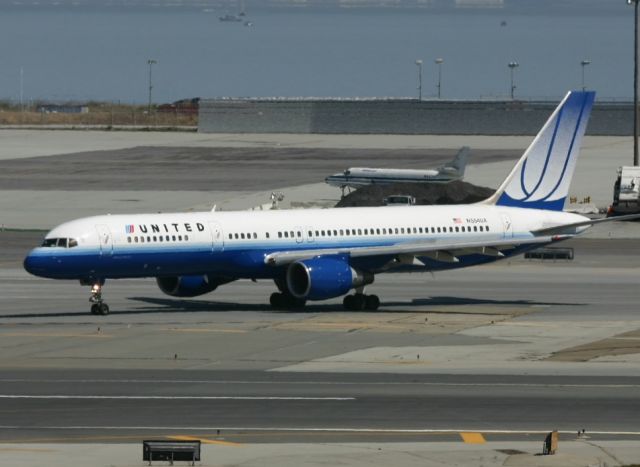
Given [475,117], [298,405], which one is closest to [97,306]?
[298,405]

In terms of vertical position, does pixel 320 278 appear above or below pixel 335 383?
above

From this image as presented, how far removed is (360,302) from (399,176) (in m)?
61.9

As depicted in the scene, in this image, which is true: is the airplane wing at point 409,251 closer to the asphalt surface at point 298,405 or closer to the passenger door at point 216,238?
the passenger door at point 216,238

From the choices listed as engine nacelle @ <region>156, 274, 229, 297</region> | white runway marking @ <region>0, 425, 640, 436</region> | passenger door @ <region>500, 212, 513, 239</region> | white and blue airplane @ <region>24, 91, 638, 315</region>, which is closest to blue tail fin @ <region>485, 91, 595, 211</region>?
white and blue airplane @ <region>24, 91, 638, 315</region>

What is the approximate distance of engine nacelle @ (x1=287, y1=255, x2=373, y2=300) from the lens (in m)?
60.6

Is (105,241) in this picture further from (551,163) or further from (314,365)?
(551,163)

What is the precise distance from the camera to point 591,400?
1553 inches

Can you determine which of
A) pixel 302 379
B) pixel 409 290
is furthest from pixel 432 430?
pixel 409 290

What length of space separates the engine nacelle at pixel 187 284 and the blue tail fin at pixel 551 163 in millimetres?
13012

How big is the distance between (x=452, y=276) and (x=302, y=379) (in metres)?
34.0

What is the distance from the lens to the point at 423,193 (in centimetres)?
11181

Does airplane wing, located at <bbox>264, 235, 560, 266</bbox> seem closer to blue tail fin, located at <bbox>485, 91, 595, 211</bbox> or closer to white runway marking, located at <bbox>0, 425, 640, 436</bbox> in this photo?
blue tail fin, located at <bbox>485, 91, 595, 211</bbox>

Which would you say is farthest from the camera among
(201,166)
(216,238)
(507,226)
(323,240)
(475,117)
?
(475,117)

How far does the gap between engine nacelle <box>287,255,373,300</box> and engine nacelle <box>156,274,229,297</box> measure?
359 cm
